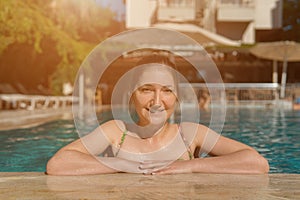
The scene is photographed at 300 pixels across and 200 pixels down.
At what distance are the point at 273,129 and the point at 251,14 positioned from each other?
17341mm

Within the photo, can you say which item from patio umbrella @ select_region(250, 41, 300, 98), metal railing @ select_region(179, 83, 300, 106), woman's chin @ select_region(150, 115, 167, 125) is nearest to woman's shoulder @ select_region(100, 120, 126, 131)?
woman's chin @ select_region(150, 115, 167, 125)

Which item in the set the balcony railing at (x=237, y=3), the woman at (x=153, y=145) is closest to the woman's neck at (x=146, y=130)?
the woman at (x=153, y=145)

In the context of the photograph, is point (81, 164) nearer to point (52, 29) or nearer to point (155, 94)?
point (155, 94)

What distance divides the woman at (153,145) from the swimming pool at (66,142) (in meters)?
1.80

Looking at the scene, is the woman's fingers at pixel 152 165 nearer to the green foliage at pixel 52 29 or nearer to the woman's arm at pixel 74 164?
the woman's arm at pixel 74 164

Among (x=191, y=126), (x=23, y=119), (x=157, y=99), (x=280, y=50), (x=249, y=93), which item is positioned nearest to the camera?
(x=157, y=99)

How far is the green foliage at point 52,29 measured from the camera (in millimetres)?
11867

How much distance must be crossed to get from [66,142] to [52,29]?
7260 mm

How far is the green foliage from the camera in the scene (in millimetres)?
11867

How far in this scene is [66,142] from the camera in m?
6.84

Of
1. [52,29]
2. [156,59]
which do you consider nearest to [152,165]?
[156,59]

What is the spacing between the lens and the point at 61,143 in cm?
668

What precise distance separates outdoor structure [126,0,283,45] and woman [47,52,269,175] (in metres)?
21.0

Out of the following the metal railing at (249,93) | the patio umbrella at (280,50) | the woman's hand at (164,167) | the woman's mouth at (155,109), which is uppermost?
the woman's mouth at (155,109)
